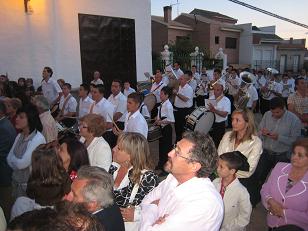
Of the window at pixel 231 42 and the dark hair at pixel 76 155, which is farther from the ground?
the window at pixel 231 42

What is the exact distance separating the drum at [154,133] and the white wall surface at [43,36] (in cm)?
548

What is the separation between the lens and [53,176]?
2.86 metres

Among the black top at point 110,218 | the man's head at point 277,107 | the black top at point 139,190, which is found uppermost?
the man's head at point 277,107

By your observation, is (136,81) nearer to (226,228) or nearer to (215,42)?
(226,228)

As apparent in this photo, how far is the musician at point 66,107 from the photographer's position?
24.0 ft

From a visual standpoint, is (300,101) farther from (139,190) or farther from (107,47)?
(107,47)

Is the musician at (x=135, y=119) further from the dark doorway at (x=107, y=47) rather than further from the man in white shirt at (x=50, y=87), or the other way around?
the dark doorway at (x=107, y=47)

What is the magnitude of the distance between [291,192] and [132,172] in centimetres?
156

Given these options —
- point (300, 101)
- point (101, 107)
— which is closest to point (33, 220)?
point (101, 107)

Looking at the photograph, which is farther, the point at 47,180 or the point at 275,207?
the point at 275,207

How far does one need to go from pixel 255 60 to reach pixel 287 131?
38.3 meters

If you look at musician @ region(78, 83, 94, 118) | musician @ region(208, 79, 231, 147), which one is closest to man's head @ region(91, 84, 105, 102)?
musician @ region(78, 83, 94, 118)

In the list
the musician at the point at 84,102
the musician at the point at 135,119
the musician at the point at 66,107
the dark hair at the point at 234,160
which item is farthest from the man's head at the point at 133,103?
the musician at the point at 66,107

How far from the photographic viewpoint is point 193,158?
2.27 metres
